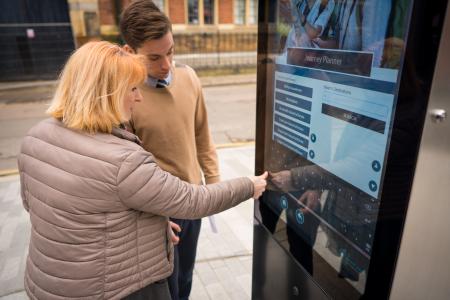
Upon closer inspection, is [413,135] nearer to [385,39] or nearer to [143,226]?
[385,39]

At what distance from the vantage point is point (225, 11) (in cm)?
1927

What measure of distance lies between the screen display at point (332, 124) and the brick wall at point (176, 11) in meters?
18.0

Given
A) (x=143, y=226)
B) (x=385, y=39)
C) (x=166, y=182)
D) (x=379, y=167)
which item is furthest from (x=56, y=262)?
(x=385, y=39)

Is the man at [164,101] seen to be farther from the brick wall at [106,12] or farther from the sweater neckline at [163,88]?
the brick wall at [106,12]

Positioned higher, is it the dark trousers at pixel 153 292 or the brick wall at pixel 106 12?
the brick wall at pixel 106 12

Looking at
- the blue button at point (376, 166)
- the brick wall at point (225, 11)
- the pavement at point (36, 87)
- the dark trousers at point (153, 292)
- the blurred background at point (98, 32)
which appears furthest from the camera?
the brick wall at point (225, 11)

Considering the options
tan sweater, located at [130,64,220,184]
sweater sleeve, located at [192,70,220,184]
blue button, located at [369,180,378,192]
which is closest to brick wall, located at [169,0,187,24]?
sweater sleeve, located at [192,70,220,184]

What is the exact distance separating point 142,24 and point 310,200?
3.14 ft

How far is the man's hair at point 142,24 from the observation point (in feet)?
5.00

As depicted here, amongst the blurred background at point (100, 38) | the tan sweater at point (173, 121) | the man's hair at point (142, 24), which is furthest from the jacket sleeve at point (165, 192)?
the blurred background at point (100, 38)

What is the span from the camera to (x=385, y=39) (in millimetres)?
876

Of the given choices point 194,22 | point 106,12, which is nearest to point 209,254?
point 106,12

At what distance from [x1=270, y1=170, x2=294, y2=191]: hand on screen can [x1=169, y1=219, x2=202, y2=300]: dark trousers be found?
607 mm

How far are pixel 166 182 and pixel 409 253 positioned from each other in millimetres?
708
